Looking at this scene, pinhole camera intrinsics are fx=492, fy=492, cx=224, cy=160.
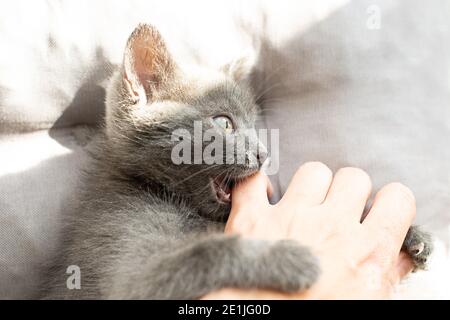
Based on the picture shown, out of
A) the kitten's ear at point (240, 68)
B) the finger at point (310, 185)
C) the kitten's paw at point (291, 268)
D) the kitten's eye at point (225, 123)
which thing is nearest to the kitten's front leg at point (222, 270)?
the kitten's paw at point (291, 268)

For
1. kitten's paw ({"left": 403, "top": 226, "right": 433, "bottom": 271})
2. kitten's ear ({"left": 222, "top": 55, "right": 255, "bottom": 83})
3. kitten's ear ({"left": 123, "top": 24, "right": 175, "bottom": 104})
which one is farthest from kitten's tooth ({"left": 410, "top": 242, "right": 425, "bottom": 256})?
kitten's ear ({"left": 123, "top": 24, "right": 175, "bottom": 104})

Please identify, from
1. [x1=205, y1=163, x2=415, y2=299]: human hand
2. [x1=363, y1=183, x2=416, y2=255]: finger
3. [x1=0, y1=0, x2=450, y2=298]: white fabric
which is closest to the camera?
[x1=205, y1=163, x2=415, y2=299]: human hand

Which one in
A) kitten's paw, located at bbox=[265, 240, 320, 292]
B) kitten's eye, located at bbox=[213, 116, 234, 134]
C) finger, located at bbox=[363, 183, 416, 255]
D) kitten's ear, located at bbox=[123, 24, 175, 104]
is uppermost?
kitten's ear, located at bbox=[123, 24, 175, 104]

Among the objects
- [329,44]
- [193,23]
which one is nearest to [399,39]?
[329,44]

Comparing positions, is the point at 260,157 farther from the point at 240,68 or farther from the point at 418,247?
the point at 418,247

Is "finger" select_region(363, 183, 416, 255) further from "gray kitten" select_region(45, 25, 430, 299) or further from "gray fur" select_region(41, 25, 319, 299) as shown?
"gray fur" select_region(41, 25, 319, 299)

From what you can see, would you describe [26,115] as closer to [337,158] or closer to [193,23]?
[193,23]
